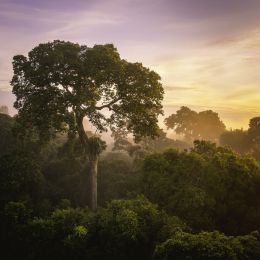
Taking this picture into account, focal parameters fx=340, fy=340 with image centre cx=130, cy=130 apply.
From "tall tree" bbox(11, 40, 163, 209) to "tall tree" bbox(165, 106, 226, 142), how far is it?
235ft

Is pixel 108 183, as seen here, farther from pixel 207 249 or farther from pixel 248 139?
pixel 248 139

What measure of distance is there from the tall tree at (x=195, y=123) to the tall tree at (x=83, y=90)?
7171 centimetres

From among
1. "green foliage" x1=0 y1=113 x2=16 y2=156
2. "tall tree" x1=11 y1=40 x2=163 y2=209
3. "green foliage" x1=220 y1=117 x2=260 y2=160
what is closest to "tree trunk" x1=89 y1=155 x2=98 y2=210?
"tall tree" x1=11 y1=40 x2=163 y2=209

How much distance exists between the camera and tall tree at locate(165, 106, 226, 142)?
3851 inches

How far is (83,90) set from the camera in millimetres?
24094

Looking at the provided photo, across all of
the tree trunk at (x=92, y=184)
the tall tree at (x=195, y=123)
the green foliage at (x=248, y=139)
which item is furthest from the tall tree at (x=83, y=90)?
the tall tree at (x=195, y=123)

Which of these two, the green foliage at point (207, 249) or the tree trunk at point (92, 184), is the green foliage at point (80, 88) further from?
the green foliage at point (207, 249)

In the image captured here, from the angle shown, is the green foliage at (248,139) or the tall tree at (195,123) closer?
the green foliage at (248,139)

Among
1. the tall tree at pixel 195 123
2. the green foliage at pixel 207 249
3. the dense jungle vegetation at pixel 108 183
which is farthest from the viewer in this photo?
the tall tree at pixel 195 123

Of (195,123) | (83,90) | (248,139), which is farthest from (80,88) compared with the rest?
(195,123)

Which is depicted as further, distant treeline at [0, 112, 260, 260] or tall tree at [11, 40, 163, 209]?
tall tree at [11, 40, 163, 209]

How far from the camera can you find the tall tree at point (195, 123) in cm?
9781

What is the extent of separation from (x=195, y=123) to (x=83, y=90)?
79138 mm

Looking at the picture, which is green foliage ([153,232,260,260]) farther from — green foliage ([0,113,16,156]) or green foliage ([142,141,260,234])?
green foliage ([0,113,16,156])
